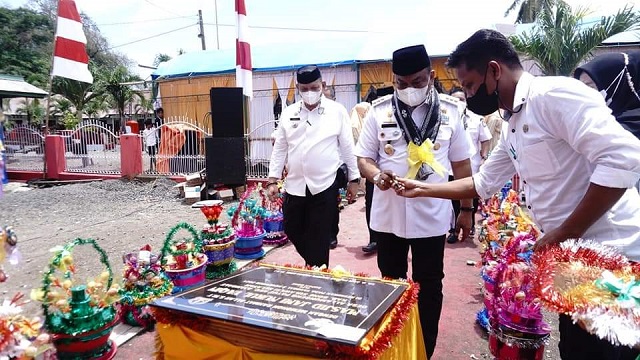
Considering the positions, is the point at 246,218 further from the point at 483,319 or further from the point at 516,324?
the point at 516,324

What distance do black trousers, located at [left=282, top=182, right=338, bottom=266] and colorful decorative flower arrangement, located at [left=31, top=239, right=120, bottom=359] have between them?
1.43 m

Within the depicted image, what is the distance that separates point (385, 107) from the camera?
2.61 m

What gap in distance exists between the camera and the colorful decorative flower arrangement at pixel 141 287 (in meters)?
3.11

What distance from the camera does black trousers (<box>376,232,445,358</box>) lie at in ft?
7.97

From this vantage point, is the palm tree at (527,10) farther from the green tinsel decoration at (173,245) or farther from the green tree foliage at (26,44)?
the green tree foliage at (26,44)

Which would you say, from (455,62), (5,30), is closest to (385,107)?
(455,62)

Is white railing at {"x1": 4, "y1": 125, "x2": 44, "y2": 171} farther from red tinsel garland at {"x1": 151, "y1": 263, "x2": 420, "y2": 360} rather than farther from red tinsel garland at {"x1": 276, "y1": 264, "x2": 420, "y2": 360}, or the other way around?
red tinsel garland at {"x1": 276, "y1": 264, "x2": 420, "y2": 360}

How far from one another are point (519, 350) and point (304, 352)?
135 centimetres

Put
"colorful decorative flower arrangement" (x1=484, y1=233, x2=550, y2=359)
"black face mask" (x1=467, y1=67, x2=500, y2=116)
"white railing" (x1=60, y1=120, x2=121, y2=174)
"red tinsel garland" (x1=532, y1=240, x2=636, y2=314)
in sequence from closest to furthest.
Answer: "red tinsel garland" (x1=532, y1=240, x2=636, y2=314) → "black face mask" (x1=467, y1=67, x2=500, y2=116) → "colorful decorative flower arrangement" (x1=484, y1=233, x2=550, y2=359) → "white railing" (x1=60, y1=120, x2=121, y2=174)

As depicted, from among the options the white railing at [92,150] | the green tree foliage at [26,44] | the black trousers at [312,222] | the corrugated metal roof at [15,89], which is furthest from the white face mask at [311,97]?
the green tree foliage at [26,44]

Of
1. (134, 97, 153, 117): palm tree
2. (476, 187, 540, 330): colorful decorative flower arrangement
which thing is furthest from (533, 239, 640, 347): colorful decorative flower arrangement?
(134, 97, 153, 117): palm tree

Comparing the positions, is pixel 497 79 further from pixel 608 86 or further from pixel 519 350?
pixel 519 350

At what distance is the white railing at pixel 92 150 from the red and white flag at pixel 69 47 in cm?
253

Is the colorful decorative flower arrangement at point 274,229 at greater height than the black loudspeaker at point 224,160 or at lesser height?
lesser
